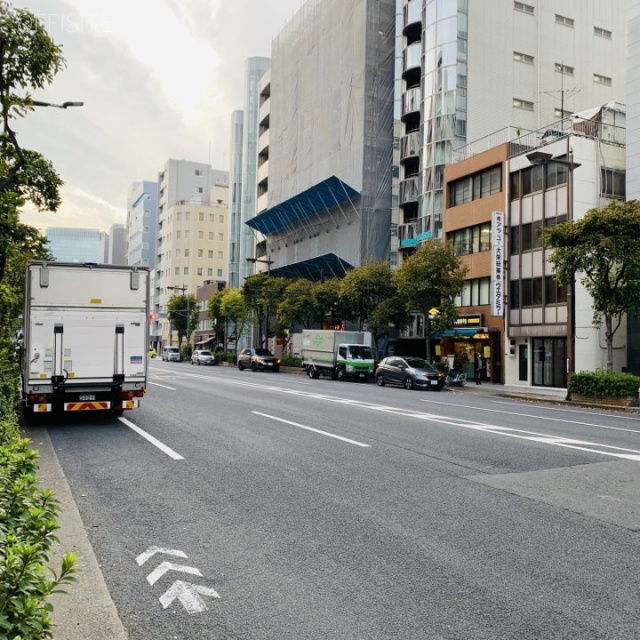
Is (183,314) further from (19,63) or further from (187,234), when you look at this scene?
(19,63)

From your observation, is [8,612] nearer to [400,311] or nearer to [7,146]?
[7,146]

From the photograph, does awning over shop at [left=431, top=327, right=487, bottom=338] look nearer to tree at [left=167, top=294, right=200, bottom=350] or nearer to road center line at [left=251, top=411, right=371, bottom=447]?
road center line at [left=251, top=411, right=371, bottom=447]

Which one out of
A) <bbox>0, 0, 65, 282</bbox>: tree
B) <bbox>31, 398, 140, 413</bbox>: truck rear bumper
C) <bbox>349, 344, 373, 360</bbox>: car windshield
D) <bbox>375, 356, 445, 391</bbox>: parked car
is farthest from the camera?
<bbox>349, 344, 373, 360</bbox>: car windshield

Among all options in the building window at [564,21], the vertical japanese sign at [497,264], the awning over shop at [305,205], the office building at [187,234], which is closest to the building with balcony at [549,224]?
the vertical japanese sign at [497,264]

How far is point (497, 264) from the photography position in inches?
1323

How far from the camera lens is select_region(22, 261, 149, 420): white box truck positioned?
39.2ft

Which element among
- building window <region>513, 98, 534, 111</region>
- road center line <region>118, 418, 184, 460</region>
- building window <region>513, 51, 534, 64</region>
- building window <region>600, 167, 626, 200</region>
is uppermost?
building window <region>513, 51, 534, 64</region>

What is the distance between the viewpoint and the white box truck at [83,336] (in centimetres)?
1195

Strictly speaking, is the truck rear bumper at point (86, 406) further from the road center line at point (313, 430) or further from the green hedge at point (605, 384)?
the green hedge at point (605, 384)

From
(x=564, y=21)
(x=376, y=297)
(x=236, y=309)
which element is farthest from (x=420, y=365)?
(x=236, y=309)

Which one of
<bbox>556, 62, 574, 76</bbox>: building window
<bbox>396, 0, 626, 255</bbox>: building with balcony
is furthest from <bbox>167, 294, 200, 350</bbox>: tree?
<bbox>556, 62, 574, 76</bbox>: building window

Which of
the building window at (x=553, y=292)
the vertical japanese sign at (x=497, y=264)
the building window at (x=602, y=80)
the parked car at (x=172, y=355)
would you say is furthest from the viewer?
the parked car at (x=172, y=355)

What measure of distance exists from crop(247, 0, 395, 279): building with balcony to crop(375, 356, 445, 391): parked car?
14338mm

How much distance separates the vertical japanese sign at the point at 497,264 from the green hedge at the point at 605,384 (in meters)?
9.98
